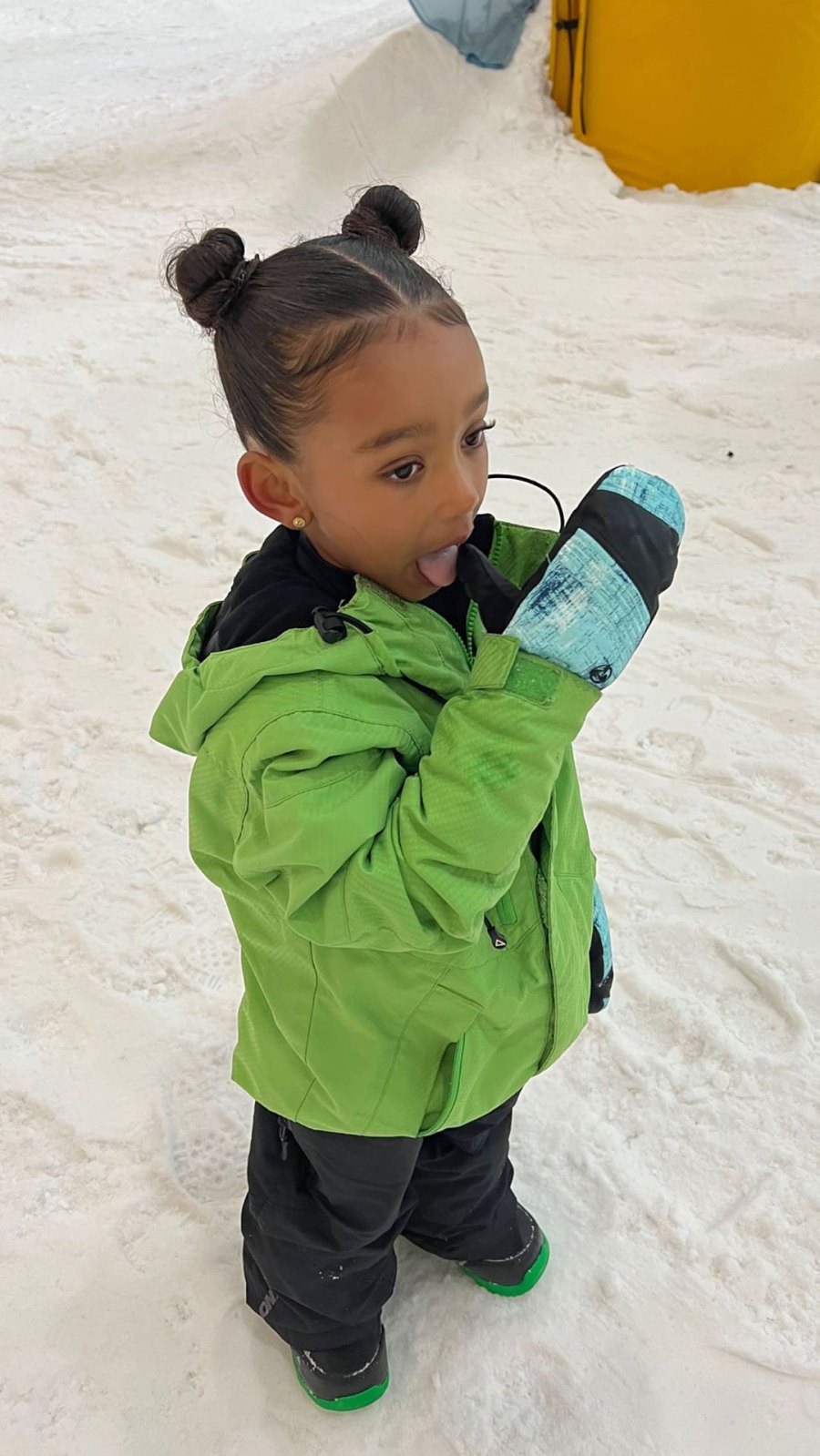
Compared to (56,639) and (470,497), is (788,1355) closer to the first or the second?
(470,497)

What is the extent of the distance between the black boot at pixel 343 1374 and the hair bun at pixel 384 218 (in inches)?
44.3

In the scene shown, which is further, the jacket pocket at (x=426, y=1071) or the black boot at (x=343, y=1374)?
the black boot at (x=343, y=1374)

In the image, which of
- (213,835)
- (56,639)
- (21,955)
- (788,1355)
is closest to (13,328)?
(56,639)

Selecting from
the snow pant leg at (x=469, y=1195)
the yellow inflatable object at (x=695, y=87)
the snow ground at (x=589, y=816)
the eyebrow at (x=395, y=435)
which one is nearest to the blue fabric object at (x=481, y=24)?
the snow ground at (x=589, y=816)

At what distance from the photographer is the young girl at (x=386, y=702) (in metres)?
0.83

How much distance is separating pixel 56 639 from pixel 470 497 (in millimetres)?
1670

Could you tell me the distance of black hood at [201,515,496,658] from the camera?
2.97 feet

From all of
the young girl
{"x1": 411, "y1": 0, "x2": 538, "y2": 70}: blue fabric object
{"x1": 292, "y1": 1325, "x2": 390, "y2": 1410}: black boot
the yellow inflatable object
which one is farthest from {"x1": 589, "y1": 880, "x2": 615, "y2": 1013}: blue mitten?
{"x1": 411, "y1": 0, "x2": 538, "y2": 70}: blue fabric object

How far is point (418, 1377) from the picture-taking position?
1.33 meters

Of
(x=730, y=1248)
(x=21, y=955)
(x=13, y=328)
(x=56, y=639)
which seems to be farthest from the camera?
(x=13, y=328)

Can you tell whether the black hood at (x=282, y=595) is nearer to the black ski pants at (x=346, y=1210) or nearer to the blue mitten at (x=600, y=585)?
the blue mitten at (x=600, y=585)

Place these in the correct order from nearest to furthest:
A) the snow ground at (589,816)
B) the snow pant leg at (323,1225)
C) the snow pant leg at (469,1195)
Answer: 1. the snow pant leg at (323,1225)
2. the snow pant leg at (469,1195)
3. the snow ground at (589,816)

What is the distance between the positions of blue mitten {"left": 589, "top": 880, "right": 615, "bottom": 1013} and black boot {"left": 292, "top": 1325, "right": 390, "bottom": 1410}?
1.51 ft

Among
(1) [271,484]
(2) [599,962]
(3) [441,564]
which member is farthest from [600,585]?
(2) [599,962]
